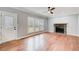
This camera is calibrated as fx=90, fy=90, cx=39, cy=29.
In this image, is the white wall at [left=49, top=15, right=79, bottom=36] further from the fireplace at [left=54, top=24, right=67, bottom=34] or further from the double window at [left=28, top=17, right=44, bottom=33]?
the double window at [left=28, top=17, right=44, bottom=33]

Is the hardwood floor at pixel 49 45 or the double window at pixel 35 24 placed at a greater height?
the double window at pixel 35 24

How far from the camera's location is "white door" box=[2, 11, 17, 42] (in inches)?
190

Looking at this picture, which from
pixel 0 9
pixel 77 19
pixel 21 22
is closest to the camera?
pixel 0 9

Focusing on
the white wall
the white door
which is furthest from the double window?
the white door

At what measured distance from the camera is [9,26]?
520 centimetres

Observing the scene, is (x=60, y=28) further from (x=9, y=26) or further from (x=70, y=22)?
(x=9, y=26)

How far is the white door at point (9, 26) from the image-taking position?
482 centimetres

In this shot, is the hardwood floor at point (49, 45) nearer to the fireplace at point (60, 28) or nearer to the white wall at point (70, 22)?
the fireplace at point (60, 28)

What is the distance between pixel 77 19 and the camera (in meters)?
6.93

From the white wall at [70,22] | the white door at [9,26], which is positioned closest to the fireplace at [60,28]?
the white wall at [70,22]
